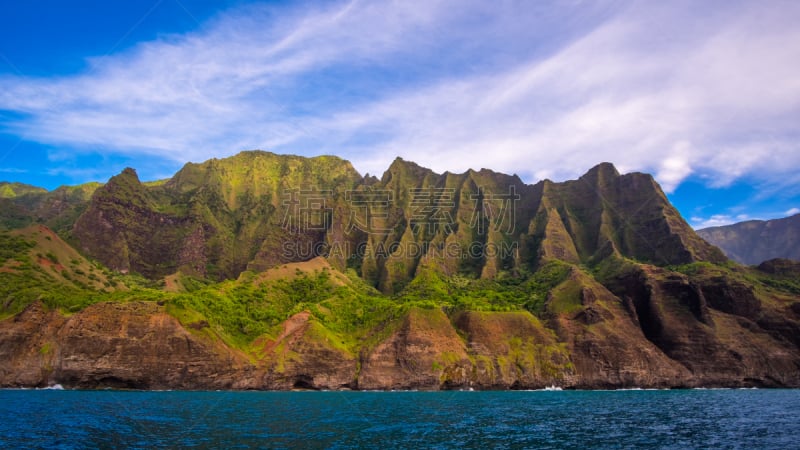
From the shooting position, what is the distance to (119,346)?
12925 cm

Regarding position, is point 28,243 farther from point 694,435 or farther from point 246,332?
point 694,435

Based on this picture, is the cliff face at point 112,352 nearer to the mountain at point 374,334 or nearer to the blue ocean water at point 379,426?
the mountain at point 374,334

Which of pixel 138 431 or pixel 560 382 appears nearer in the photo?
pixel 138 431

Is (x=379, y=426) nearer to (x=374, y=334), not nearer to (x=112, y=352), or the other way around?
(x=112, y=352)

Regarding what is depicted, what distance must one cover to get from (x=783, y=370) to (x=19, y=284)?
741 feet

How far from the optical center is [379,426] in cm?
6131

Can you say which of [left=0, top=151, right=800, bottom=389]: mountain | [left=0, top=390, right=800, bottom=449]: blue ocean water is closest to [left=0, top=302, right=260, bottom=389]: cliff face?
[left=0, top=151, right=800, bottom=389]: mountain

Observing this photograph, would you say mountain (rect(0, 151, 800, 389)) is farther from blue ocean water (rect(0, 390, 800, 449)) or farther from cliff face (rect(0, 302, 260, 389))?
blue ocean water (rect(0, 390, 800, 449))

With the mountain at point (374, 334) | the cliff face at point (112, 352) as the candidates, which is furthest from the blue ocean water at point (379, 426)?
the mountain at point (374, 334)

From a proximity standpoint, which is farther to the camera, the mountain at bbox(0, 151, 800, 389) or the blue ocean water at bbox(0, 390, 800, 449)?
the mountain at bbox(0, 151, 800, 389)

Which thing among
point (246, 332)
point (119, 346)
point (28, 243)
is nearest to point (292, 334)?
point (246, 332)

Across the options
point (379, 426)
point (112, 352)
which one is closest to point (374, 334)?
point (112, 352)

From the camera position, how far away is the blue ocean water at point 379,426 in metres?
49.2

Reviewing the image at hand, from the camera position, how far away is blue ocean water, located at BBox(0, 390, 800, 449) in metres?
49.2
